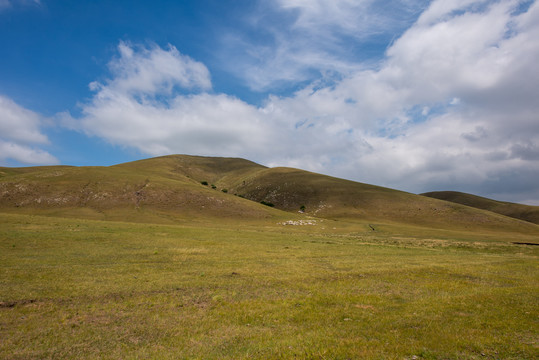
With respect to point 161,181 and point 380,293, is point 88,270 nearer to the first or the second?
point 380,293

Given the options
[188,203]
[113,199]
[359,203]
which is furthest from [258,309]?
[359,203]

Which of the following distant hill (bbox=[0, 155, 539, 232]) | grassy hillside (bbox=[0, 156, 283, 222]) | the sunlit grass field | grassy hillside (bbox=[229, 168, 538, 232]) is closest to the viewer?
the sunlit grass field

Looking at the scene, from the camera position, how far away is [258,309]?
13844 millimetres

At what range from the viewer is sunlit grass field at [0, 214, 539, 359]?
9773mm

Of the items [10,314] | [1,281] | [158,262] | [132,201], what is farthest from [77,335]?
[132,201]

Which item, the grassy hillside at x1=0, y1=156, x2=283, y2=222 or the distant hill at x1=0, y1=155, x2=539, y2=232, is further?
the distant hill at x1=0, y1=155, x2=539, y2=232

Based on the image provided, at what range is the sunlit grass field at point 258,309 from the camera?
977 cm

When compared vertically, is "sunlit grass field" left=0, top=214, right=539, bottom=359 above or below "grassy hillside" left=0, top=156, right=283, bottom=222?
below

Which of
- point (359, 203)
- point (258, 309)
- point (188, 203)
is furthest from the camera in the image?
point (359, 203)

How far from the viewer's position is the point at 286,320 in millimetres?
12570

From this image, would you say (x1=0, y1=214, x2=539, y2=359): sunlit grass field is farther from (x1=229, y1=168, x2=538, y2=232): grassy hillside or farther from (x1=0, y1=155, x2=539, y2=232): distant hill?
(x1=229, y1=168, x2=538, y2=232): grassy hillside

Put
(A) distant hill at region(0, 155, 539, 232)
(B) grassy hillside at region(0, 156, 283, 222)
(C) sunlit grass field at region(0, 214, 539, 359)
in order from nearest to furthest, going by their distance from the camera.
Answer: (C) sunlit grass field at region(0, 214, 539, 359) < (B) grassy hillside at region(0, 156, 283, 222) < (A) distant hill at region(0, 155, 539, 232)

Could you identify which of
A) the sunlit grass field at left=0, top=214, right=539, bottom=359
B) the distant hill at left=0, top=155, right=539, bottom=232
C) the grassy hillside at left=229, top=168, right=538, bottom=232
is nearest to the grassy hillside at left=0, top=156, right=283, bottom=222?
the distant hill at left=0, top=155, right=539, bottom=232

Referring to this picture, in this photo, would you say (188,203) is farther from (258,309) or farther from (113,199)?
(258,309)
